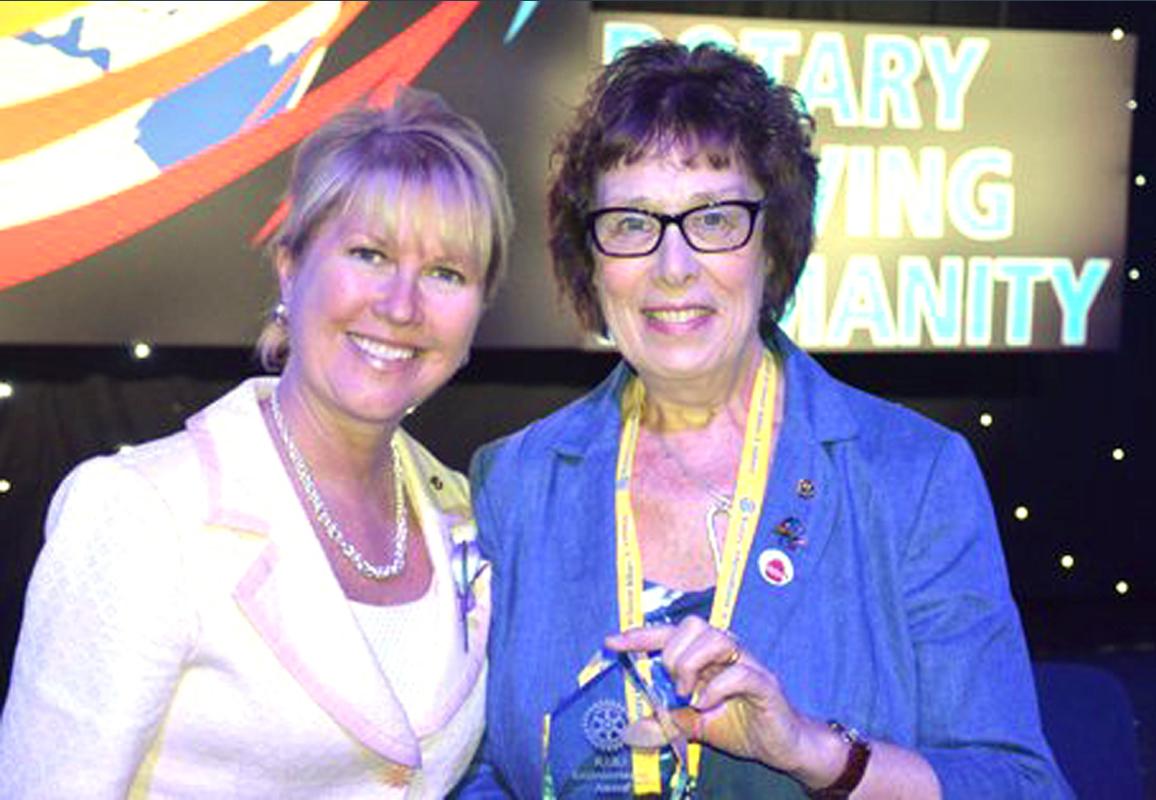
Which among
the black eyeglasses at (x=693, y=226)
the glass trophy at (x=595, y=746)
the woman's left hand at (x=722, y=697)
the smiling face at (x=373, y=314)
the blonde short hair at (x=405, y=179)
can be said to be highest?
the blonde short hair at (x=405, y=179)

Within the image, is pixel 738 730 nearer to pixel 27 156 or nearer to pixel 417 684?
pixel 417 684

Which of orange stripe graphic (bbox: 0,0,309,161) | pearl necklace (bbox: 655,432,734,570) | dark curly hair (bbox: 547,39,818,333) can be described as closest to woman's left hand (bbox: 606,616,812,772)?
pearl necklace (bbox: 655,432,734,570)

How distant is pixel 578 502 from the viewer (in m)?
2.55

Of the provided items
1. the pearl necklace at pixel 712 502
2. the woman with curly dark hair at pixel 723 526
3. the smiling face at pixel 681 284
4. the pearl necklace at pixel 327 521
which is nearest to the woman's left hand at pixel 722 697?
the woman with curly dark hair at pixel 723 526

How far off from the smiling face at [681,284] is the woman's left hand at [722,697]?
61 cm

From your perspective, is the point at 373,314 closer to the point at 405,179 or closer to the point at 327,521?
the point at 405,179

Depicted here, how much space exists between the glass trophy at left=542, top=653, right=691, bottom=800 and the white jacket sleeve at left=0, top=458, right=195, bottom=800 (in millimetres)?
540

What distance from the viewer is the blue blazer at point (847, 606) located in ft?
7.34

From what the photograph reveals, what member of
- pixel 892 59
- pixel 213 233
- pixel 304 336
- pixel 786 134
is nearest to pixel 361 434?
pixel 304 336

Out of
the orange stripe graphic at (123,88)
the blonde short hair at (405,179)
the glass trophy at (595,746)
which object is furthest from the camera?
the orange stripe graphic at (123,88)

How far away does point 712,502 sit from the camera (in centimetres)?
250

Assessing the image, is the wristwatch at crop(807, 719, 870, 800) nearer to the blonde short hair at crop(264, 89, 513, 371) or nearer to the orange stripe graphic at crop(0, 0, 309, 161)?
the blonde short hair at crop(264, 89, 513, 371)

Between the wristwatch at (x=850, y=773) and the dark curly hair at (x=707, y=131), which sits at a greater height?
the dark curly hair at (x=707, y=131)

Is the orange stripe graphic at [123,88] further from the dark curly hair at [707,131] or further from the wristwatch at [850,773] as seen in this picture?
the wristwatch at [850,773]
